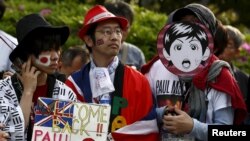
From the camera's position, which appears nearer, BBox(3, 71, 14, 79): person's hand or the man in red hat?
the man in red hat

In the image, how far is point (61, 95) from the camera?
639 centimetres

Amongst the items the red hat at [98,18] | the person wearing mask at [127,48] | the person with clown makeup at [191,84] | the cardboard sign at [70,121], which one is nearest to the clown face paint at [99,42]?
the red hat at [98,18]

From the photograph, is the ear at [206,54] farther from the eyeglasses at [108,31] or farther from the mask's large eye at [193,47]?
the eyeglasses at [108,31]

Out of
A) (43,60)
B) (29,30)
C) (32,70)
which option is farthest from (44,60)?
(29,30)

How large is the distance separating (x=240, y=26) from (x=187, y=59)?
16149 millimetres

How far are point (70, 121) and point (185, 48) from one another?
101 cm

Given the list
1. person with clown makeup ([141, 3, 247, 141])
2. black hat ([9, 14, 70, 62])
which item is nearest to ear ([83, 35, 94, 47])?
black hat ([9, 14, 70, 62])

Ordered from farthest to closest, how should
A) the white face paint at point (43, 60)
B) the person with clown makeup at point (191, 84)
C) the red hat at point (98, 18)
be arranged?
the red hat at point (98, 18) → the person with clown makeup at point (191, 84) → the white face paint at point (43, 60)

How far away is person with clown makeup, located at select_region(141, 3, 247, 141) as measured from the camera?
652cm

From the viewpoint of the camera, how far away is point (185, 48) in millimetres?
6539

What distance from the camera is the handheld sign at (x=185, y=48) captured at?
652cm

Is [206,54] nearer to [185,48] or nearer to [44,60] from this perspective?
[185,48]

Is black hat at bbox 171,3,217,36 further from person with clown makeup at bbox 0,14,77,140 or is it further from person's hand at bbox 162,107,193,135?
person with clown makeup at bbox 0,14,77,140

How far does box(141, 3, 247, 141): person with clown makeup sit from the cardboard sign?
61cm
